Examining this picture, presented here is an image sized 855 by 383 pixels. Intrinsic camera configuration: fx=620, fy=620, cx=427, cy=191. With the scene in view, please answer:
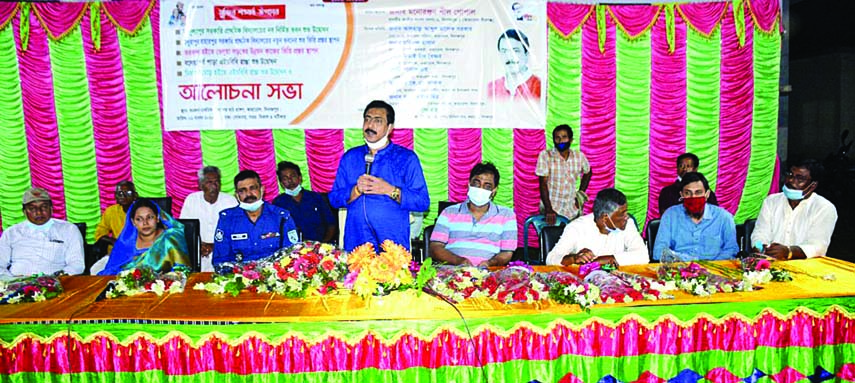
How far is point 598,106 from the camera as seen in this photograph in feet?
21.4

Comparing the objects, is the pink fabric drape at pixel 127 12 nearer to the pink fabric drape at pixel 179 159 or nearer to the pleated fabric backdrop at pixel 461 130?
the pleated fabric backdrop at pixel 461 130

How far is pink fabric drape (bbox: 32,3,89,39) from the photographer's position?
6105mm

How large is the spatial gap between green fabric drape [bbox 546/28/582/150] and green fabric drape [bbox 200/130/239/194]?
10.7 ft

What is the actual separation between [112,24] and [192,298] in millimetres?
4364

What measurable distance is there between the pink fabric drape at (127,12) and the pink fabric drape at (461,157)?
320 centimetres

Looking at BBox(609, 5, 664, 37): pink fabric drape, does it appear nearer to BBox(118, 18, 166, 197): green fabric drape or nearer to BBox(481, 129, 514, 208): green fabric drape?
BBox(481, 129, 514, 208): green fabric drape

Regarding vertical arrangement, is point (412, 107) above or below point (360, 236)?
above

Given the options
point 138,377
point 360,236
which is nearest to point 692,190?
point 360,236

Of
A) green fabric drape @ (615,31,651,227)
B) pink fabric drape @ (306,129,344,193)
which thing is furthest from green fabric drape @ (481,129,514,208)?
pink fabric drape @ (306,129,344,193)

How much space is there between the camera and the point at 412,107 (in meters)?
6.24

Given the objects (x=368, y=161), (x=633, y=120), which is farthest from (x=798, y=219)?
(x=368, y=161)

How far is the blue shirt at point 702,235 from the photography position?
4082mm

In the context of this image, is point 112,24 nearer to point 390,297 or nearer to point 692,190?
point 390,297

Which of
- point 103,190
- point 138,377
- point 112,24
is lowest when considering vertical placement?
point 138,377
